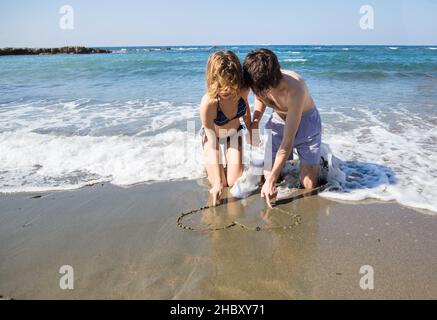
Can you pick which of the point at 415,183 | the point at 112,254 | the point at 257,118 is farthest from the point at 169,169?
the point at 415,183

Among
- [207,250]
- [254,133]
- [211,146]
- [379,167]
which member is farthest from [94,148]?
[379,167]

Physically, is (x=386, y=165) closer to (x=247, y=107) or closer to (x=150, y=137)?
(x=247, y=107)

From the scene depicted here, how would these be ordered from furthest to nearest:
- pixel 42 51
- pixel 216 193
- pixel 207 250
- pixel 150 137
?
pixel 42 51 → pixel 150 137 → pixel 216 193 → pixel 207 250

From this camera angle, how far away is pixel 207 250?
8.28 ft

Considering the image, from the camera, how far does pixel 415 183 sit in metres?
3.56

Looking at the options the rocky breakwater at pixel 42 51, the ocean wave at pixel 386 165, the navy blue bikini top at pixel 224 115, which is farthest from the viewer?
the rocky breakwater at pixel 42 51

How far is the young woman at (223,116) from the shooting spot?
9.61 feet

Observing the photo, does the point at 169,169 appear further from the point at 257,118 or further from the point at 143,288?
the point at 143,288

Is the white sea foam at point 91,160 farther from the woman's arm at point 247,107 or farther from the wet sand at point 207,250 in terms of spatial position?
the woman's arm at point 247,107

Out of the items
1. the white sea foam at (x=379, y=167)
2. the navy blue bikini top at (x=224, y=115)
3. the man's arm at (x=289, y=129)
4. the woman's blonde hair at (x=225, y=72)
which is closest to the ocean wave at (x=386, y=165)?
the white sea foam at (x=379, y=167)

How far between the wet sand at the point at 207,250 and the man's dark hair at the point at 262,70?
1056 mm

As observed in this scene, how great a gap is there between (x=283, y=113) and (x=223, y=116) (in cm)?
57

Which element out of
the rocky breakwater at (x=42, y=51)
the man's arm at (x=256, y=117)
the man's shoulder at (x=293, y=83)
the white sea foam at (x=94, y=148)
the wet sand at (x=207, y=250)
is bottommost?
the wet sand at (x=207, y=250)

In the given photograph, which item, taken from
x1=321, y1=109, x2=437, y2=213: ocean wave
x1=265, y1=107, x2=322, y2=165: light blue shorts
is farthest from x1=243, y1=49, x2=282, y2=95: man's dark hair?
x1=321, y1=109, x2=437, y2=213: ocean wave
